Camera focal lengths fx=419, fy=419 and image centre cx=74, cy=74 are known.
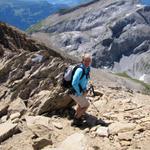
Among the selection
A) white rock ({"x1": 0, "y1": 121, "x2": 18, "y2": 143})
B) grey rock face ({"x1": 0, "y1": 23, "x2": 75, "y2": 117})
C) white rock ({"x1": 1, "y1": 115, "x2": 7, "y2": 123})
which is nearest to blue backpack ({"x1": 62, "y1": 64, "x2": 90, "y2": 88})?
grey rock face ({"x1": 0, "y1": 23, "x2": 75, "y2": 117})

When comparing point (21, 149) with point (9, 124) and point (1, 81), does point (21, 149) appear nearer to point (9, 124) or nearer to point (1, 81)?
point (9, 124)

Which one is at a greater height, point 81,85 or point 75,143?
point 81,85

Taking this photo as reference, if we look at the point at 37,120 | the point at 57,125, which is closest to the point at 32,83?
the point at 37,120

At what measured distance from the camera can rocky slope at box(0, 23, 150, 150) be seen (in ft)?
43.7

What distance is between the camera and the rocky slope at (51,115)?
13.3 metres

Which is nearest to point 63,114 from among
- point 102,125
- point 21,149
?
point 102,125

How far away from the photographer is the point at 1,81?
19.9 metres

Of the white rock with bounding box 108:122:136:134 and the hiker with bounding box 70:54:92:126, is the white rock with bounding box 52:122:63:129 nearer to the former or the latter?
the hiker with bounding box 70:54:92:126

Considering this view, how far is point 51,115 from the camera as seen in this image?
16531 mm

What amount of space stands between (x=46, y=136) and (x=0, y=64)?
784cm

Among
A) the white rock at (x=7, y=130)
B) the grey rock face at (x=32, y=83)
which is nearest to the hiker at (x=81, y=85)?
the grey rock face at (x=32, y=83)

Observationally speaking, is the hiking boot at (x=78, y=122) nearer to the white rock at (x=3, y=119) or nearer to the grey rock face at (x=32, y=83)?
the grey rock face at (x=32, y=83)

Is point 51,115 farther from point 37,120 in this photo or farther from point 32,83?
point 32,83

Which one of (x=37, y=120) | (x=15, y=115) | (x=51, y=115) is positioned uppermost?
(x=37, y=120)
